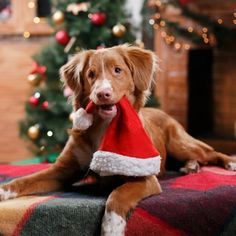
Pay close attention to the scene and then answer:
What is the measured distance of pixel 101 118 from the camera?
5.40 ft

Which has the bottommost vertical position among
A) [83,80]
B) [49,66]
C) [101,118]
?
[49,66]

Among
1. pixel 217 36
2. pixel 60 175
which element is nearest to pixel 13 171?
pixel 60 175

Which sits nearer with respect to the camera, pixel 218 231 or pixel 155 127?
pixel 218 231

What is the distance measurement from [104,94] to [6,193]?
0.45 metres

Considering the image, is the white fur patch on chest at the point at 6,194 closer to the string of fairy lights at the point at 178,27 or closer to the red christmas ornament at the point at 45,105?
the red christmas ornament at the point at 45,105

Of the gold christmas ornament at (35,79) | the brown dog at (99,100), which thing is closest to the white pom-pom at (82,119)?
the brown dog at (99,100)

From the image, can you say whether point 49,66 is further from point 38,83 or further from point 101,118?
point 101,118

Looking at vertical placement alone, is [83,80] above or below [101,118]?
above

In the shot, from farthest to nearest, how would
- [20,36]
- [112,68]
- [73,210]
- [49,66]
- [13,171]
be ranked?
[20,36] → [49,66] → [13,171] → [112,68] → [73,210]

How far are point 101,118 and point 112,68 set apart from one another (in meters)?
0.17

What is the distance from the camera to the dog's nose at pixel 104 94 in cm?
149

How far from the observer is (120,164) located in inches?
58.2

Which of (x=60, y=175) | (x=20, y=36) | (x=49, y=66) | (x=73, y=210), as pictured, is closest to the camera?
(x=73, y=210)

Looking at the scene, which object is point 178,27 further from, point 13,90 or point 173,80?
point 13,90
